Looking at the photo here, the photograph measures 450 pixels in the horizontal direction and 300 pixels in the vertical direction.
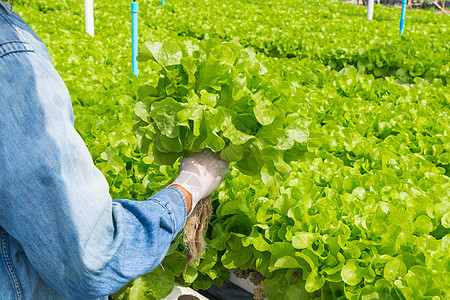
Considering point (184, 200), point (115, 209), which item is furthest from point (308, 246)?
point (115, 209)

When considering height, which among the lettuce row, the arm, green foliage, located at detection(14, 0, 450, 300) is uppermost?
the arm

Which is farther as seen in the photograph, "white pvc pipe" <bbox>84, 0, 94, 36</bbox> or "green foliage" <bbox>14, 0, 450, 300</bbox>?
"white pvc pipe" <bbox>84, 0, 94, 36</bbox>

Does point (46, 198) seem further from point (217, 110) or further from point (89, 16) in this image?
point (89, 16)

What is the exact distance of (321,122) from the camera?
4031 millimetres

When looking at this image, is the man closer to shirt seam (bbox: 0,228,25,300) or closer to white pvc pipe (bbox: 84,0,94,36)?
shirt seam (bbox: 0,228,25,300)

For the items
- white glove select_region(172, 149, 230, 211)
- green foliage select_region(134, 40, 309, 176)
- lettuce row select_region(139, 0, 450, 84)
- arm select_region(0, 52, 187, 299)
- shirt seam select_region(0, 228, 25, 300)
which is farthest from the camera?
lettuce row select_region(139, 0, 450, 84)

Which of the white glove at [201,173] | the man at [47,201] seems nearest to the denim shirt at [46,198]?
the man at [47,201]

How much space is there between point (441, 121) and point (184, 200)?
2.91 metres

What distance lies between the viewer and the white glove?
1.61m

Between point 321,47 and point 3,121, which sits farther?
point 321,47

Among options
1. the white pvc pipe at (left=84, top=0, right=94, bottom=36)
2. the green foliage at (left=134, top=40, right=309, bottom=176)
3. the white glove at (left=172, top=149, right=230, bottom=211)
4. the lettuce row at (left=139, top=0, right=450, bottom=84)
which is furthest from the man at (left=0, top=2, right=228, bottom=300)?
the white pvc pipe at (left=84, top=0, right=94, bottom=36)

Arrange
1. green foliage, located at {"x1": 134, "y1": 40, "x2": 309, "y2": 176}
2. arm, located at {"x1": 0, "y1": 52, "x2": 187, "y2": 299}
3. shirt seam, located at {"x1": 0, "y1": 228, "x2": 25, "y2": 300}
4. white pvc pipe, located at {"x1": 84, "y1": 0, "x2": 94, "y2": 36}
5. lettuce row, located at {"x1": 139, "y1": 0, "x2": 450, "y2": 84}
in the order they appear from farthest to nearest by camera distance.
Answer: lettuce row, located at {"x1": 139, "y1": 0, "x2": 450, "y2": 84}, white pvc pipe, located at {"x1": 84, "y1": 0, "x2": 94, "y2": 36}, green foliage, located at {"x1": 134, "y1": 40, "x2": 309, "y2": 176}, shirt seam, located at {"x1": 0, "y1": 228, "x2": 25, "y2": 300}, arm, located at {"x1": 0, "y1": 52, "x2": 187, "y2": 299}

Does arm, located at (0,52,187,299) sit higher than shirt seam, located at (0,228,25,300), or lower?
higher

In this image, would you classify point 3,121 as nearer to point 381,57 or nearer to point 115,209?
point 115,209
